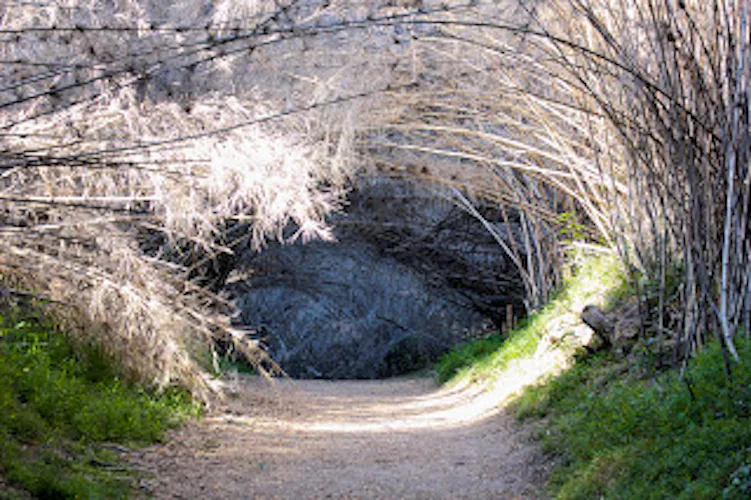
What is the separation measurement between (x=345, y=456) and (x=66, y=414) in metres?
2.06

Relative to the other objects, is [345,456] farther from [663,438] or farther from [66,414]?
[663,438]

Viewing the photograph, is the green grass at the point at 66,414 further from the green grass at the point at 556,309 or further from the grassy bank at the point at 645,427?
the green grass at the point at 556,309

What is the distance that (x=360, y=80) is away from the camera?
6652mm

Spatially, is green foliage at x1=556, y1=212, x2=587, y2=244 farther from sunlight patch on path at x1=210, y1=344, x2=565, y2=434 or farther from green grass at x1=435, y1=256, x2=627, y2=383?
sunlight patch on path at x1=210, y1=344, x2=565, y2=434

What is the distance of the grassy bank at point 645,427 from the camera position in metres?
3.10

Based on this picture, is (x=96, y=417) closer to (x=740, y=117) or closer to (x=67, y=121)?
(x=67, y=121)

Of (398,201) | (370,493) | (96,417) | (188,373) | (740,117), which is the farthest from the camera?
(398,201)

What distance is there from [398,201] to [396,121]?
6319 mm

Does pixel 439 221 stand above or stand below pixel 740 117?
below

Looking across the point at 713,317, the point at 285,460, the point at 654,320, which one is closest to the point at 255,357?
the point at 285,460

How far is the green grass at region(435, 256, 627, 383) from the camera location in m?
7.00

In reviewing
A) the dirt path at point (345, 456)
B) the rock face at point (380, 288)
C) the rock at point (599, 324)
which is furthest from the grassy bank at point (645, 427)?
the rock face at point (380, 288)

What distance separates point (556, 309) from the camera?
28.6ft

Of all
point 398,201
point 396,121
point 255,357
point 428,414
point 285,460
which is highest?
point 396,121
